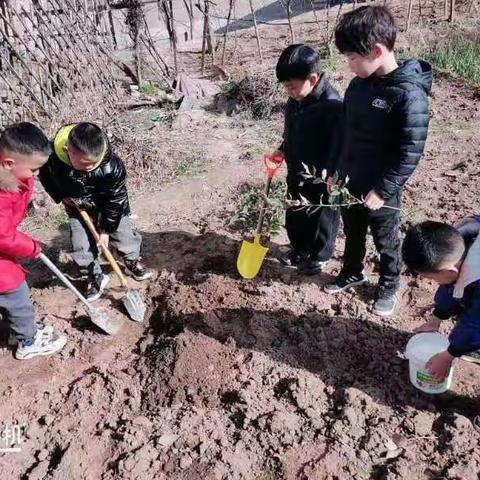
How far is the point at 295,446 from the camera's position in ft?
7.25

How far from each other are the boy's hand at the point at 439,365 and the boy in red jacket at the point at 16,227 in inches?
76.5

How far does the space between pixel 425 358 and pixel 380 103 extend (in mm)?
1147

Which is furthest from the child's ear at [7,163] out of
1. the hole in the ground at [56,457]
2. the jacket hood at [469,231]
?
the jacket hood at [469,231]

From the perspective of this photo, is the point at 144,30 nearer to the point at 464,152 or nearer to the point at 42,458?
the point at 464,152

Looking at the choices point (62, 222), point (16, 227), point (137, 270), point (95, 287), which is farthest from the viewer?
point (62, 222)

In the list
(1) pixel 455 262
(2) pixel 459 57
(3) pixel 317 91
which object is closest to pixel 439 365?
(1) pixel 455 262

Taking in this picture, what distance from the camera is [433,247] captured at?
1.86 meters

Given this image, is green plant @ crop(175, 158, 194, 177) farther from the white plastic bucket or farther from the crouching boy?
the crouching boy

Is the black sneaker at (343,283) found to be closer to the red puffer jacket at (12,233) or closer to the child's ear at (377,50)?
the child's ear at (377,50)

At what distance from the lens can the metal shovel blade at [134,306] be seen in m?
2.97

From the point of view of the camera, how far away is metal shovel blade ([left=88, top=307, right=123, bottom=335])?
9.44 ft

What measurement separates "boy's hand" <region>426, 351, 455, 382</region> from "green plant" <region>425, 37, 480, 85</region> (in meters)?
4.69

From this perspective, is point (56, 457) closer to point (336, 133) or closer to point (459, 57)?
point (336, 133)

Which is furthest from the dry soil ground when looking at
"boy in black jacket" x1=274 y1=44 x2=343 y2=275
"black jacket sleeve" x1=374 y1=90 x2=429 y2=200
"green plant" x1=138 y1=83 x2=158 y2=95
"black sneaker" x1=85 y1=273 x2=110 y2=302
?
"green plant" x1=138 y1=83 x2=158 y2=95
